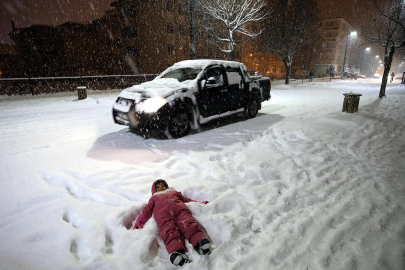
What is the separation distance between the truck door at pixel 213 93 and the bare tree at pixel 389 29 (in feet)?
34.2

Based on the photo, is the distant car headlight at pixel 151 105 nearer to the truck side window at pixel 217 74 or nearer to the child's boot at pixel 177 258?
the truck side window at pixel 217 74

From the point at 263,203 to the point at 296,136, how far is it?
3.07m

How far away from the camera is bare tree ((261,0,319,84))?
24547mm

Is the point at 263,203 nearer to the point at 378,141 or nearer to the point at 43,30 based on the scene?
the point at 378,141

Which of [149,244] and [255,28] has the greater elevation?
[255,28]

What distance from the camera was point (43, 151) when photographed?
15.9 ft

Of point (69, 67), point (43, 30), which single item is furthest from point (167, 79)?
point (43, 30)

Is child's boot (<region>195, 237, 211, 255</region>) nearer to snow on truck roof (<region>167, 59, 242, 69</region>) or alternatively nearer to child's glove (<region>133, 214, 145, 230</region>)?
child's glove (<region>133, 214, 145, 230</region>)

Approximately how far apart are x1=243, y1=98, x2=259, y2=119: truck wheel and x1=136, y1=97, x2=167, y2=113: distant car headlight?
3.31 meters

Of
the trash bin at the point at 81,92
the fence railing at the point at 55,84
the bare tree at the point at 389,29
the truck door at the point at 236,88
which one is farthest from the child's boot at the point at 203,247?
the fence railing at the point at 55,84

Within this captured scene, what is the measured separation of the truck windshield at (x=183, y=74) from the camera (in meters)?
6.19

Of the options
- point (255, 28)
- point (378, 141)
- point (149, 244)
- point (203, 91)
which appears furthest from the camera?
point (255, 28)

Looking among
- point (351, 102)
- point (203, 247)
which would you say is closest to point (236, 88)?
point (351, 102)

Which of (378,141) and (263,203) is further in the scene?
(378,141)
